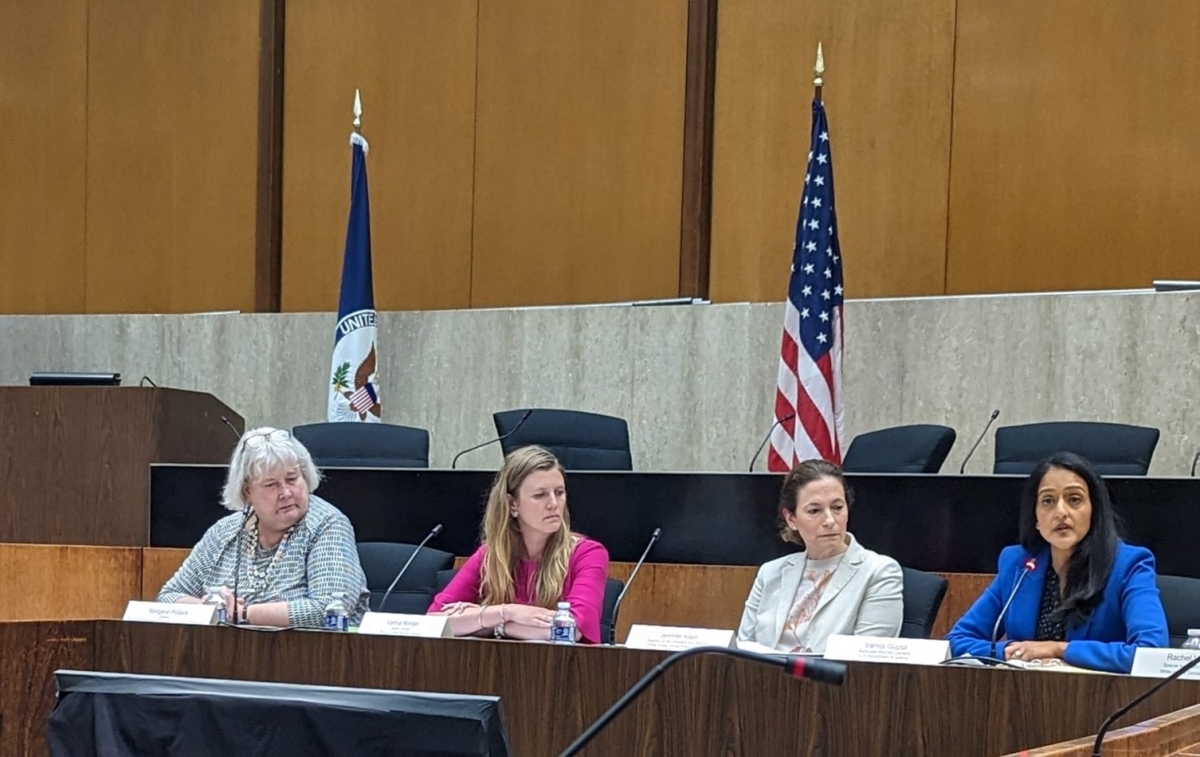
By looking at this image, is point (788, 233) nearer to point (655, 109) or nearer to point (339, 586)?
point (655, 109)

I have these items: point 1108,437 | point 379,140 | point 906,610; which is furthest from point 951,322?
Result: point 379,140

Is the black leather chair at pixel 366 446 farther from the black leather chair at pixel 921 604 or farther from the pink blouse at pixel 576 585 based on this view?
the black leather chair at pixel 921 604

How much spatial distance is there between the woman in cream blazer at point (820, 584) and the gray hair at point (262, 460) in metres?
1.19

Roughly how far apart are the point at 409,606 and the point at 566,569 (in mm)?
725

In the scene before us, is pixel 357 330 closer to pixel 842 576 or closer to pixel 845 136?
pixel 845 136

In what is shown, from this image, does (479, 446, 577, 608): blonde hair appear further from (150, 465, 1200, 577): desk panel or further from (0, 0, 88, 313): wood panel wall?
(0, 0, 88, 313): wood panel wall

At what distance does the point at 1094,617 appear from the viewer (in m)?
3.79

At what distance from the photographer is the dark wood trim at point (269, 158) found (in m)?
8.38

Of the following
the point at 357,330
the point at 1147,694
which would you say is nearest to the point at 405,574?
the point at 357,330

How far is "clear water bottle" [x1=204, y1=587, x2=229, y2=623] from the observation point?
4.03 m

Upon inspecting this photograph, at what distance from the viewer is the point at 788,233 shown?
7254 mm

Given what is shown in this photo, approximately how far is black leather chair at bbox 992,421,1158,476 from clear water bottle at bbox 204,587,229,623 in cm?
238

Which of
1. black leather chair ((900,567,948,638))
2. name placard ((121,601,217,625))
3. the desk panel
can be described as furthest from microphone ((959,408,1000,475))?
name placard ((121,601,217,625))

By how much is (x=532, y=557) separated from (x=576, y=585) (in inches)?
7.1
